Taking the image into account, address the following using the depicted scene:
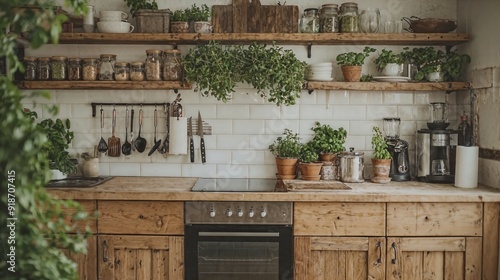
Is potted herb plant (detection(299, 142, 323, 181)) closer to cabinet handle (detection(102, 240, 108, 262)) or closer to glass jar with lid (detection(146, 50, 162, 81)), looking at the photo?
glass jar with lid (detection(146, 50, 162, 81))

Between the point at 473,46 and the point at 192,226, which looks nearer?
the point at 192,226

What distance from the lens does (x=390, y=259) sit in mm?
3268

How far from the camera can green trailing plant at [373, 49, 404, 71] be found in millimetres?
3848

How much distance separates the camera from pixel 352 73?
149 inches

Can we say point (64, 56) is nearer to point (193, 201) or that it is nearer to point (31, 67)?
point (31, 67)

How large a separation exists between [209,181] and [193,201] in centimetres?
58

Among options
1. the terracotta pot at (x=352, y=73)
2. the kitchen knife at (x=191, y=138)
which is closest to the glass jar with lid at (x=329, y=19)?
the terracotta pot at (x=352, y=73)

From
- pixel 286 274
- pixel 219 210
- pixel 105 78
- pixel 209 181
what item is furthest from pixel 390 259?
pixel 105 78

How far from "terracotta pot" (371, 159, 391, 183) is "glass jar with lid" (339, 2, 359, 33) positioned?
0.99 m

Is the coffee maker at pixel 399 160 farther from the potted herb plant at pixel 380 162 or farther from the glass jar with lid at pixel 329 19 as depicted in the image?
the glass jar with lid at pixel 329 19

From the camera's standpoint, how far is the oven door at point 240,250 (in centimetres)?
325

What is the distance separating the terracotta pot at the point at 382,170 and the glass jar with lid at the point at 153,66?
1722mm

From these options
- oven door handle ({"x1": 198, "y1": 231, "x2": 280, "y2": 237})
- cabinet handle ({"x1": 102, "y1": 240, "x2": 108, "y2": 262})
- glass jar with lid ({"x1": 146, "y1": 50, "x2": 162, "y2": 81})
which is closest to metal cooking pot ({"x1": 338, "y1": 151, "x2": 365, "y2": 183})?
oven door handle ({"x1": 198, "y1": 231, "x2": 280, "y2": 237})

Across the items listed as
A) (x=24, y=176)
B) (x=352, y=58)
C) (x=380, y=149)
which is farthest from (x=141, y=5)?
(x=24, y=176)
